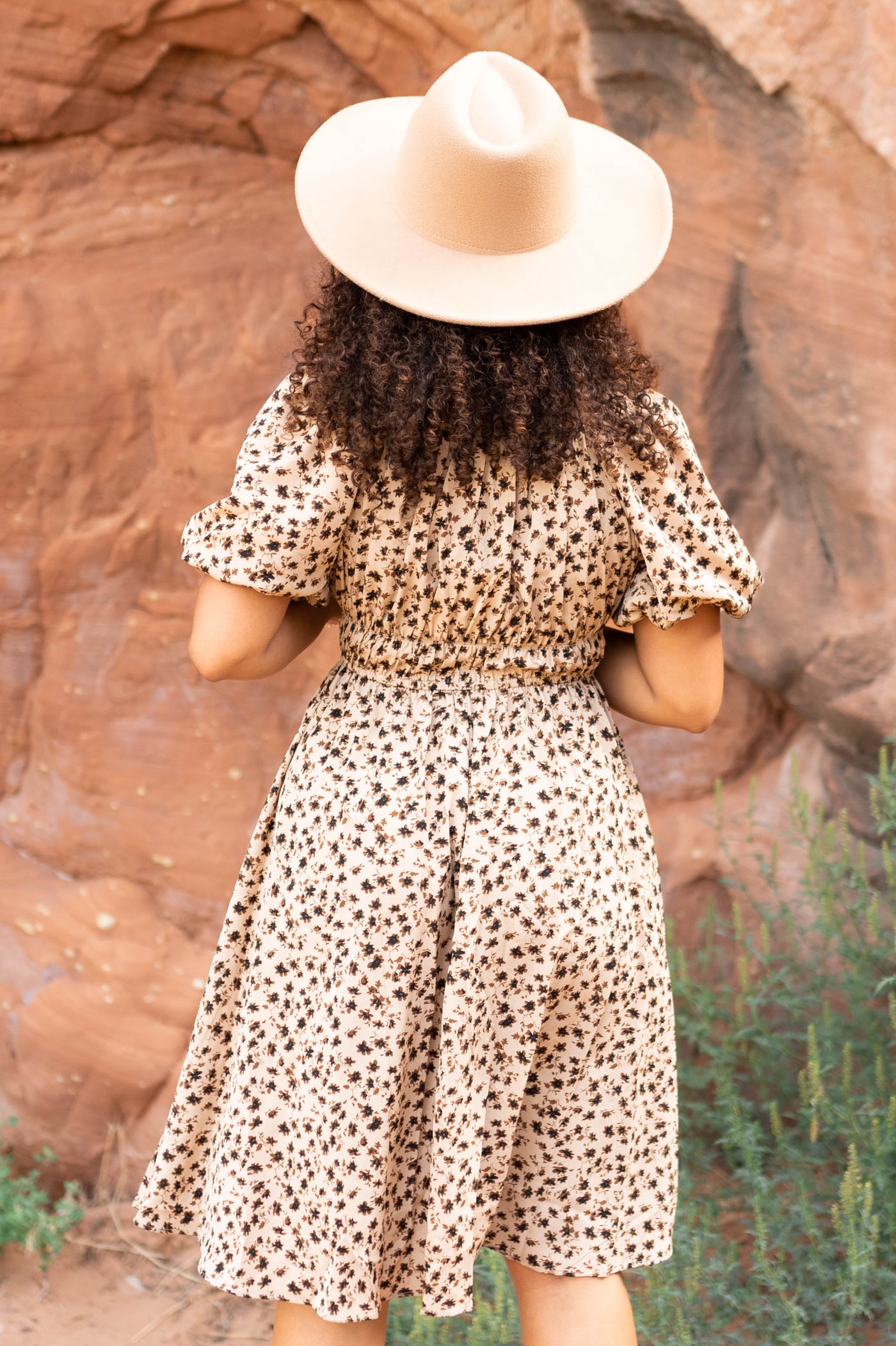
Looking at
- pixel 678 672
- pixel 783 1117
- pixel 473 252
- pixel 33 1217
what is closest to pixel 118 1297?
pixel 33 1217

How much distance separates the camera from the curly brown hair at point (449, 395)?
1.41m

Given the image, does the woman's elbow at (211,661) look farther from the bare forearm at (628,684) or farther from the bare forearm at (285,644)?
the bare forearm at (628,684)

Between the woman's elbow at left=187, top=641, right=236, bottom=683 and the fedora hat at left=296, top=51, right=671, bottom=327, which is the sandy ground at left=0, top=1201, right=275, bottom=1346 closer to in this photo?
the woman's elbow at left=187, top=641, right=236, bottom=683

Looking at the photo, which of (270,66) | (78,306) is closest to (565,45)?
(270,66)

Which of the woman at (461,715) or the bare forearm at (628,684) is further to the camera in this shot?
the bare forearm at (628,684)

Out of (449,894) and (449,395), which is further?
(449,894)

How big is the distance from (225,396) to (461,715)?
156 centimetres

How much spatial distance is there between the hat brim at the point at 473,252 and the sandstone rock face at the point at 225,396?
1022 mm

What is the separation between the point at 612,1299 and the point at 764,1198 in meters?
0.85

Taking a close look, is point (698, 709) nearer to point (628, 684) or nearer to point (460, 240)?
point (628, 684)

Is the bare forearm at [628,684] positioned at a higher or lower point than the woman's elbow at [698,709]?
lower

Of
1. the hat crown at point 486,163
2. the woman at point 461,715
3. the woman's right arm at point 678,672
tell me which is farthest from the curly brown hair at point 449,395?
the woman's right arm at point 678,672

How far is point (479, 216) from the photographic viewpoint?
4.75 feet

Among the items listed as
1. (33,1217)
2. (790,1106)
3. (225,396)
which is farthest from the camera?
(225,396)
